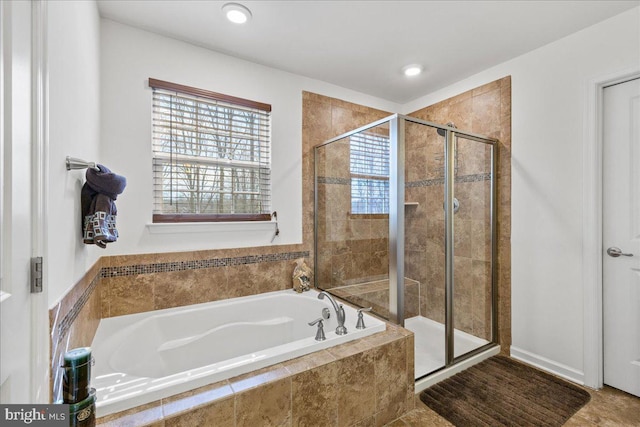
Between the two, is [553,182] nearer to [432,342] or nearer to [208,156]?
[432,342]

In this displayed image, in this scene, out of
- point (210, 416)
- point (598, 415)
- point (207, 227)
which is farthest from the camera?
point (207, 227)

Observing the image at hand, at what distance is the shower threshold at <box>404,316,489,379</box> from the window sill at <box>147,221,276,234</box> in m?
1.40

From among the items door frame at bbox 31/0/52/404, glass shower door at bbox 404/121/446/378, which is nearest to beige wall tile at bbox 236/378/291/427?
door frame at bbox 31/0/52/404

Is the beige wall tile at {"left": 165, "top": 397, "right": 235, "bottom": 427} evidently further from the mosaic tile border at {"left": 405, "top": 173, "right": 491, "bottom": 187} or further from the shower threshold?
the mosaic tile border at {"left": 405, "top": 173, "right": 491, "bottom": 187}

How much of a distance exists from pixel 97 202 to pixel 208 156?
0.96 m

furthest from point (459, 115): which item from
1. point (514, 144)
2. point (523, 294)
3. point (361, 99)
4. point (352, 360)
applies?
point (352, 360)

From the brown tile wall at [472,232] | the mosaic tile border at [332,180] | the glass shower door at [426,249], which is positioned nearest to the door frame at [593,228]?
the brown tile wall at [472,232]

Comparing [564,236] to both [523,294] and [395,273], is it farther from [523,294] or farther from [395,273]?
[395,273]

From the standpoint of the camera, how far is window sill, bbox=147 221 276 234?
2104 mm

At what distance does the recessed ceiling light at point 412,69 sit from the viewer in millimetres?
2500

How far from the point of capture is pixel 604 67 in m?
1.88

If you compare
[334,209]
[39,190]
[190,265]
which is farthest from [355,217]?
[39,190]

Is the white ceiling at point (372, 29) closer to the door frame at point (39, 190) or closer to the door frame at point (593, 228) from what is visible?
the door frame at point (593, 228)

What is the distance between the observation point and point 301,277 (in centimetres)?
255
